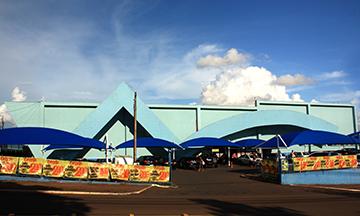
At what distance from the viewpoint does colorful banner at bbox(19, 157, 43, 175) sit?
15930 mm

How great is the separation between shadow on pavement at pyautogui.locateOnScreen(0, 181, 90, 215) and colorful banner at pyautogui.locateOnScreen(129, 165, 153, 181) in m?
5.20

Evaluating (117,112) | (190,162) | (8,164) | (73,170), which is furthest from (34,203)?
(117,112)

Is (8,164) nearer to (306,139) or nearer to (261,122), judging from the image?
(306,139)

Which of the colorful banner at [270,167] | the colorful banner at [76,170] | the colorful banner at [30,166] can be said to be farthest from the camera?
the colorful banner at [270,167]

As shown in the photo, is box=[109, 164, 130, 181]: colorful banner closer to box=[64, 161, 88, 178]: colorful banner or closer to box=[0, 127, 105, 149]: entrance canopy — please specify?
box=[64, 161, 88, 178]: colorful banner

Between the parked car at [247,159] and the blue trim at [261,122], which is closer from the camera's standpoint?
the parked car at [247,159]

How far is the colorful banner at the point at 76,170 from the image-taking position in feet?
53.0

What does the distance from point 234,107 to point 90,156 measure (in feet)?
69.1

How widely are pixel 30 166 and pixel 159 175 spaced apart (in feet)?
25.5

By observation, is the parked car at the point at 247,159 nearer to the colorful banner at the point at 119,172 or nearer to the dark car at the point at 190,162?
the dark car at the point at 190,162

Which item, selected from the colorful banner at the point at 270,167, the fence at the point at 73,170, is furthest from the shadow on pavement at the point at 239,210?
the colorful banner at the point at 270,167

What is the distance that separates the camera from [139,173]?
16.8m

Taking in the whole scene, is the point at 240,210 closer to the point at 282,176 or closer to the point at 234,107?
the point at 282,176

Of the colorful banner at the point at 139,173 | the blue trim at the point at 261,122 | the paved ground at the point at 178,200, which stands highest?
the blue trim at the point at 261,122
